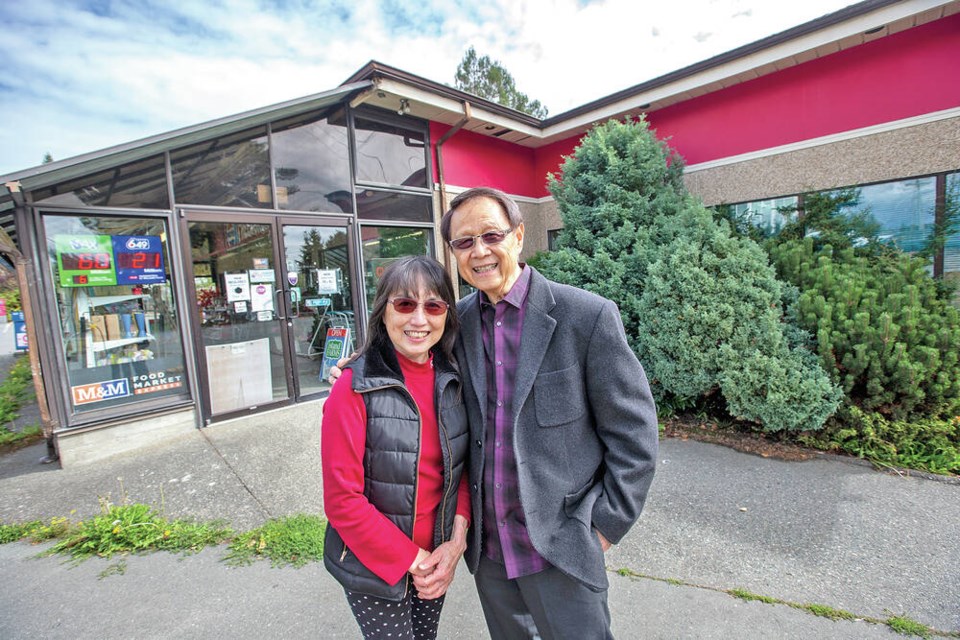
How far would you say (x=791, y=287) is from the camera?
4.41 metres

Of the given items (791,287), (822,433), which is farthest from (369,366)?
(791,287)

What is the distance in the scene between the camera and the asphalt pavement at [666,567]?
2158mm

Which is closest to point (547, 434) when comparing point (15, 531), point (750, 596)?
point (750, 596)

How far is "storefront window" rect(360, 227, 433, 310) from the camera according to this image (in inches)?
258

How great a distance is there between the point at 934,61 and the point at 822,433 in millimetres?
4791

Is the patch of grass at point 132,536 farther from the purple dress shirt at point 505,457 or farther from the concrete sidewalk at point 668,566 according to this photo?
the purple dress shirt at point 505,457

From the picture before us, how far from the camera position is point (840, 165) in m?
5.70

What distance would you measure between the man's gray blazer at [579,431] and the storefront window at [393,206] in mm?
5703

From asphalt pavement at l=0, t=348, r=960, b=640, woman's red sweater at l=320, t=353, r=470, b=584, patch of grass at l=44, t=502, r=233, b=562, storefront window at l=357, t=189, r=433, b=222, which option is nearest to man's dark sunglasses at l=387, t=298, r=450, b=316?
woman's red sweater at l=320, t=353, r=470, b=584

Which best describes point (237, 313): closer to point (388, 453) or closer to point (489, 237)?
point (388, 453)

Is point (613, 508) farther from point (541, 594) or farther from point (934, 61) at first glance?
point (934, 61)

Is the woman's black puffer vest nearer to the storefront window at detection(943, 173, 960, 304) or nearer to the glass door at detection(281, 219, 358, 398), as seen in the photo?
the glass door at detection(281, 219, 358, 398)

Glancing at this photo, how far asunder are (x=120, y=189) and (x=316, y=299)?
234cm

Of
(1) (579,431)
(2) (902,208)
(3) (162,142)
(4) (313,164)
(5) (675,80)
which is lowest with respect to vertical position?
(1) (579,431)
